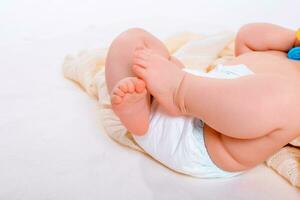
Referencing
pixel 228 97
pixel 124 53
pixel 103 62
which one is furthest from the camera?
pixel 103 62

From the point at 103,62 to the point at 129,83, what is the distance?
0.46 metres

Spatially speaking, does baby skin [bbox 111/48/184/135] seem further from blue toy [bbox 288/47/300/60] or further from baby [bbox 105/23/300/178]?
blue toy [bbox 288/47/300/60]

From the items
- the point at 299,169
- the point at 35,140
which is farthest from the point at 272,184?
the point at 35,140

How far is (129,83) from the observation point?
0.74 meters

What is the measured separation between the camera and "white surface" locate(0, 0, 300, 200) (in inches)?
30.3

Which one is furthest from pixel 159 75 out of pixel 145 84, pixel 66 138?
pixel 66 138

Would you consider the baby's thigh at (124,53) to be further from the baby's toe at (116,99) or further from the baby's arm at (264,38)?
the baby's arm at (264,38)

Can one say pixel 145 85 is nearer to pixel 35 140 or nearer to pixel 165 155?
pixel 165 155

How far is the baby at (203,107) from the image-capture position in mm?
712

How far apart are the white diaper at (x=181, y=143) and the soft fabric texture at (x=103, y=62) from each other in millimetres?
57

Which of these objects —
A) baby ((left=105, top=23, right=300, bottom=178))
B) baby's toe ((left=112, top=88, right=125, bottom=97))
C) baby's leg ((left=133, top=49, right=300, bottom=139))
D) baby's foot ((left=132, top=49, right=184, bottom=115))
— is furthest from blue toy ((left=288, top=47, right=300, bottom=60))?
baby's toe ((left=112, top=88, right=125, bottom=97))

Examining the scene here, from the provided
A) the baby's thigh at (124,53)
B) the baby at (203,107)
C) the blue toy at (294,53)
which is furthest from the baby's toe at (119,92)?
the blue toy at (294,53)

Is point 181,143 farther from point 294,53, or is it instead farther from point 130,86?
point 294,53

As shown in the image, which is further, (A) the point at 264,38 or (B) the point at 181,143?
(A) the point at 264,38
